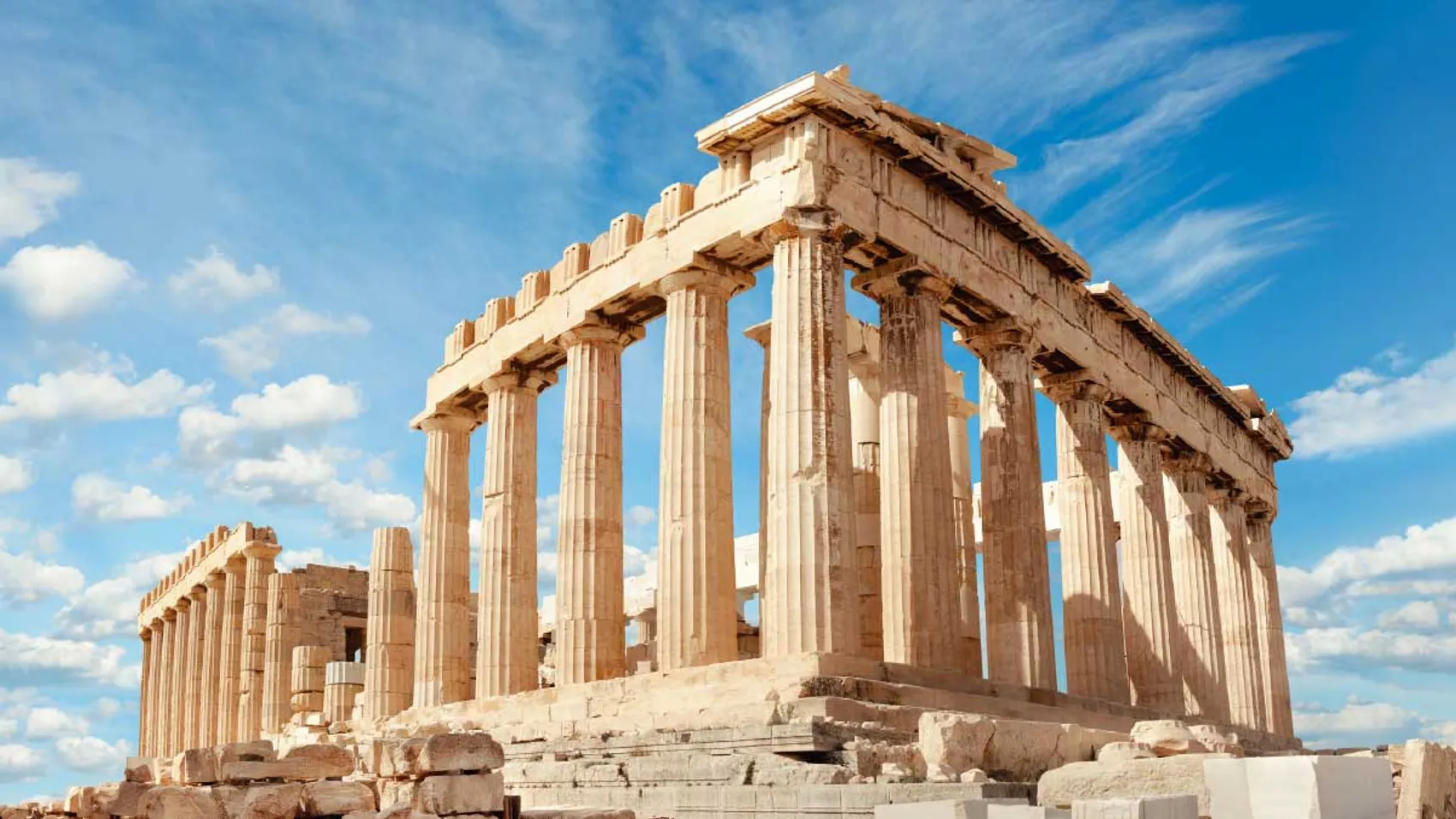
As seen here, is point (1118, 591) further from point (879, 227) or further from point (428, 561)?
point (428, 561)

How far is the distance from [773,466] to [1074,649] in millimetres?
10231

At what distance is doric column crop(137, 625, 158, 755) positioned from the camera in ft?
188

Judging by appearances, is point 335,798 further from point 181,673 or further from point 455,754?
point 181,673

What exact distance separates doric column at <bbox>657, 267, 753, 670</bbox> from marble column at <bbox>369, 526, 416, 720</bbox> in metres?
11.2

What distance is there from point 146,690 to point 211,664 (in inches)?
543

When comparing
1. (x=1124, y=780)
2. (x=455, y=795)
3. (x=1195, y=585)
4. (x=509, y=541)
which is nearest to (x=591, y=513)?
(x=509, y=541)

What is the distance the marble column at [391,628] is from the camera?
109 ft

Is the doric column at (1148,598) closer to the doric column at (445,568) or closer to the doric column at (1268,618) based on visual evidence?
A: the doric column at (1268,618)

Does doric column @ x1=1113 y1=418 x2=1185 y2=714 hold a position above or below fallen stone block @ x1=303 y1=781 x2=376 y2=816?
above

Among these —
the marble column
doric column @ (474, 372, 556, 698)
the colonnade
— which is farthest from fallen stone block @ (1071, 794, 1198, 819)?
the marble column

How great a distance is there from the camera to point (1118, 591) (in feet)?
97.3

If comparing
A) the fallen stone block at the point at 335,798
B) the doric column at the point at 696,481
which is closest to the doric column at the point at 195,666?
the doric column at the point at 696,481

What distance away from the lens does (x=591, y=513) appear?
26.9 meters

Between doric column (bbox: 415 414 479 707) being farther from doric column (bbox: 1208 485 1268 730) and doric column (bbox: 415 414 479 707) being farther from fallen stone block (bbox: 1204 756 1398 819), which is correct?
fallen stone block (bbox: 1204 756 1398 819)
